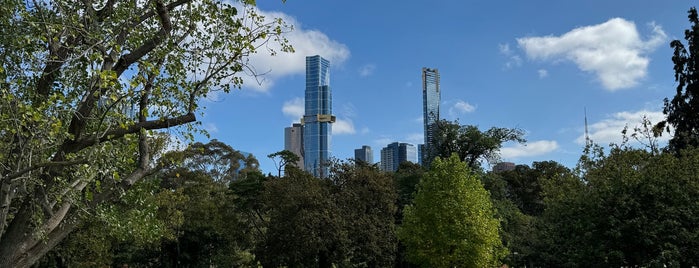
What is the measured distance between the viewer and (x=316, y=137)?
240 ft

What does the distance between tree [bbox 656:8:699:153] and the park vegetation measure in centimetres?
7

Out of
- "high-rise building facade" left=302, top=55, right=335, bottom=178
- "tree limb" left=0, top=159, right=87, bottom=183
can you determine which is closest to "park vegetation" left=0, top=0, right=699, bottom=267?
"tree limb" left=0, top=159, right=87, bottom=183

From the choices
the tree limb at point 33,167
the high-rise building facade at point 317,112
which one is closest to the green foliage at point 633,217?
the tree limb at point 33,167

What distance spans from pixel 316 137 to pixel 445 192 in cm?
5692

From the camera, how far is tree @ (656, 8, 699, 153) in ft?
74.6

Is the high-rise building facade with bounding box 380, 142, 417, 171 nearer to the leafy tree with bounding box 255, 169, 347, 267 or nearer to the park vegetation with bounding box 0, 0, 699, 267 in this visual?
the park vegetation with bounding box 0, 0, 699, 267

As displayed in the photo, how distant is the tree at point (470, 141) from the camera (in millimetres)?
31641

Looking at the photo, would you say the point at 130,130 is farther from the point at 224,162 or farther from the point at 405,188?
the point at 224,162

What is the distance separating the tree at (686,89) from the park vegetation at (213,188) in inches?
2.9

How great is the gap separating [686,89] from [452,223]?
47.3ft

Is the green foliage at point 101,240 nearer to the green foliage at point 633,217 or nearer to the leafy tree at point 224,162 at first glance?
the green foliage at point 633,217

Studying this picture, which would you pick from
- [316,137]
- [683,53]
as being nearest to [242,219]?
[683,53]

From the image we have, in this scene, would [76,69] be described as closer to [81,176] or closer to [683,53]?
[81,176]

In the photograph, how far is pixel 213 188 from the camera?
27703mm
